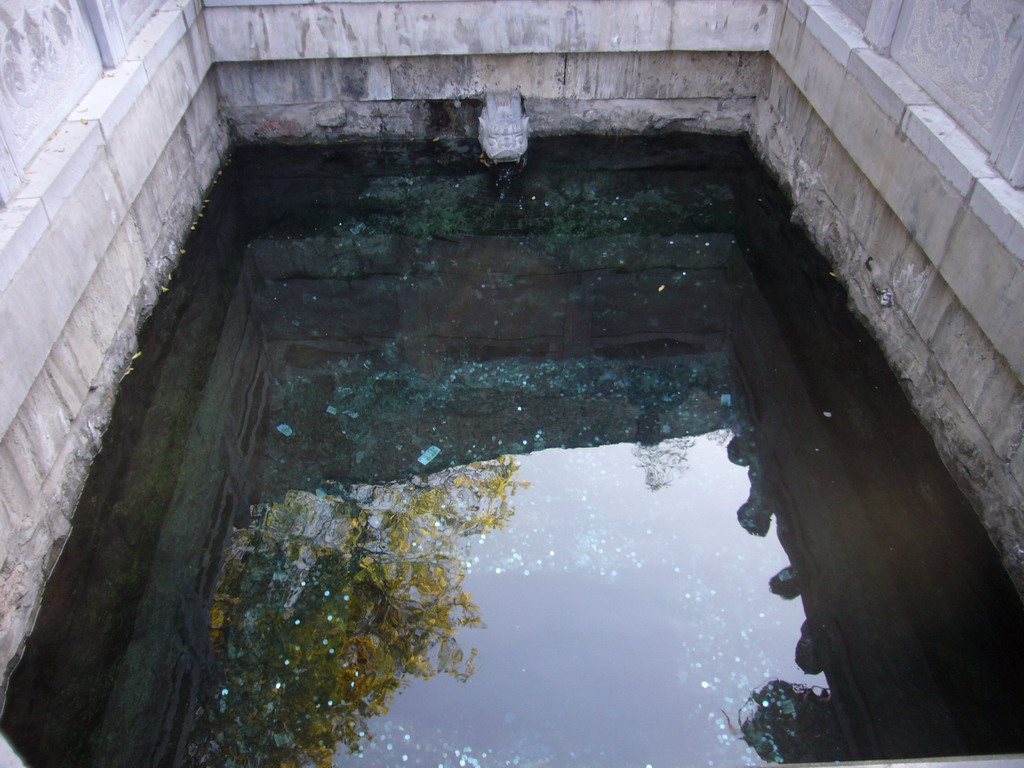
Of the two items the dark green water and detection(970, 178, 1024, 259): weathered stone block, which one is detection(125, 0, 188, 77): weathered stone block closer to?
the dark green water

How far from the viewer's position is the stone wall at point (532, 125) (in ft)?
13.2

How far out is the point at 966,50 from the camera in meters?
4.59

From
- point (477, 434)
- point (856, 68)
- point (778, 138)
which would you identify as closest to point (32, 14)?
point (477, 434)

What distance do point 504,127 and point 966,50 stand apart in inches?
160

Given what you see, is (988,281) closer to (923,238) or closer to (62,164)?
(923,238)

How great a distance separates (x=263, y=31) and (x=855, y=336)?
5.67 meters

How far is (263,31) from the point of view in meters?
7.09

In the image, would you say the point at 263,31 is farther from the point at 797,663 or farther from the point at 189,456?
the point at 797,663

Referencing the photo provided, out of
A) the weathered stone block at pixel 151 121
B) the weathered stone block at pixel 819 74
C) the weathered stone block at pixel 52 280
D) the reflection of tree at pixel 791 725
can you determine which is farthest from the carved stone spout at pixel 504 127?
the reflection of tree at pixel 791 725

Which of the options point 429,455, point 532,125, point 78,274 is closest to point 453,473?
point 429,455

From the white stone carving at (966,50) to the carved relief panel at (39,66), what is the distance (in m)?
5.20

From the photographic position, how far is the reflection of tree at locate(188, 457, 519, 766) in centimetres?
360

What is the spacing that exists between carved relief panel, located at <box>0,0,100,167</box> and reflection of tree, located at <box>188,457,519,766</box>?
245 cm

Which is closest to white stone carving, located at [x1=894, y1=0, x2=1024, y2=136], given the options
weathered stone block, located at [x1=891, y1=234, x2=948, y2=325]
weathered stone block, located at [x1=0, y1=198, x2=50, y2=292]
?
weathered stone block, located at [x1=891, y1=234, x2=948, y2=325]
